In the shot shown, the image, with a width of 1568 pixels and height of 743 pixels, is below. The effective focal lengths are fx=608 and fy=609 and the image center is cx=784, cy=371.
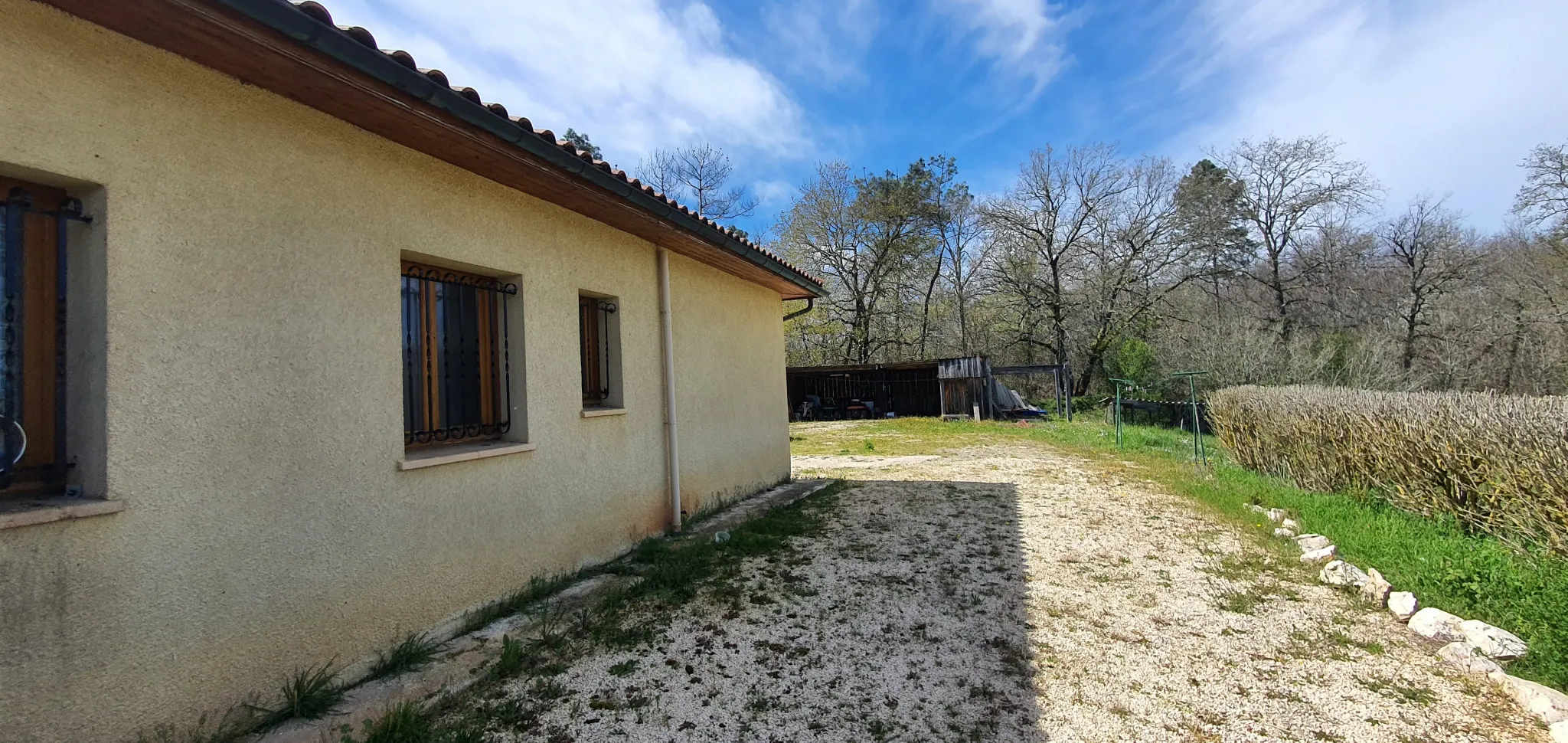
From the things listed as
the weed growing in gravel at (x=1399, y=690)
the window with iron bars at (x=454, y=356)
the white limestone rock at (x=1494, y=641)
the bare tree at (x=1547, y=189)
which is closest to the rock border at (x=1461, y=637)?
the white limestone rock at (x=1494, y=641)

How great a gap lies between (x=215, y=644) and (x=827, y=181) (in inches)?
1038

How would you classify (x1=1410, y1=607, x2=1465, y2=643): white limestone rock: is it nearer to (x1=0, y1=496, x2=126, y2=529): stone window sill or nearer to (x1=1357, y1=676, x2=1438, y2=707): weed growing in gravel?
(x1=1357, y1=676, x2=1438, y2=707): weed growing in gravel

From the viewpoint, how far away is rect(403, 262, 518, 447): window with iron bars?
10.5 ft

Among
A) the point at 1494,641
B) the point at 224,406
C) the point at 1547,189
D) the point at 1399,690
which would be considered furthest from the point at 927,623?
the point at 1547,189

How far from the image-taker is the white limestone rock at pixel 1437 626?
3.14 metres

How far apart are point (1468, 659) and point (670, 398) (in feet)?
15.8

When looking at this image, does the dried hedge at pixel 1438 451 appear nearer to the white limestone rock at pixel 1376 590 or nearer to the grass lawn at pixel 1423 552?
the grass lawn at pixel 1423 552

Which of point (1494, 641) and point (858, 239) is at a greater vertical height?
point (858, 239)

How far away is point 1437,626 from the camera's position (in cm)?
321

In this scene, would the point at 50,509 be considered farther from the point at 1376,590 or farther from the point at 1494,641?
the point at 1376,590

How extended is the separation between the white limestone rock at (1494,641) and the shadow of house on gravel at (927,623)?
209 centimetres

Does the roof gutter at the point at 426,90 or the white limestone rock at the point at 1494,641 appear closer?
the roof gutter at the point at 426,90

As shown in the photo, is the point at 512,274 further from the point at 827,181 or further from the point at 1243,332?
the point at 827,181

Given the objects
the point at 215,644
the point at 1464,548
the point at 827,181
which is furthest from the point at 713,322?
the point at 827,181
